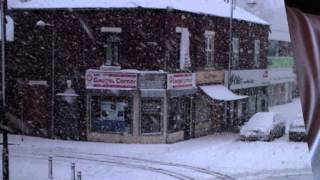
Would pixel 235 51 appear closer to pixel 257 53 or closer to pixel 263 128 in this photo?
pixel 257 53

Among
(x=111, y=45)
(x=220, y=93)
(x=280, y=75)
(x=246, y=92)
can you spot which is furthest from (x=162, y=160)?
(x=280, y=75)

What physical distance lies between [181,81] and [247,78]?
3188 mm

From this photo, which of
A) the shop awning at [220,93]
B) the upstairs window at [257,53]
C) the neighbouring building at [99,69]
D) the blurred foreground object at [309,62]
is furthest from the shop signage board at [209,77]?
the blurred foreground object at [309,62]

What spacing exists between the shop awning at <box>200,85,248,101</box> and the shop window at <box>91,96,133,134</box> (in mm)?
2143

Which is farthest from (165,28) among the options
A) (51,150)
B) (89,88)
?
(51,150)

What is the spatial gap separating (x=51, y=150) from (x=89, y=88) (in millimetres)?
2270

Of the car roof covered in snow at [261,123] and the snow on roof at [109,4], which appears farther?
the car roof covered in snow at [261,123]

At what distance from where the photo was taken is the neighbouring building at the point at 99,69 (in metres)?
10.6

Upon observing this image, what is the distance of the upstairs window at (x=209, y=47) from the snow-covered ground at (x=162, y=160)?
260cm

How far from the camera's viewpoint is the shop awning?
11.9 meters

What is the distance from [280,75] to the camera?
1648 centimetres

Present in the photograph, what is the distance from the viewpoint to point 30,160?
7926 millimetres

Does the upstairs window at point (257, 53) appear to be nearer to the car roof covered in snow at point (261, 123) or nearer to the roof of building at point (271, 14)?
the roof of building at point (271, 14)

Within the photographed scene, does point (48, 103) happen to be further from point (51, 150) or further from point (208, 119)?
point (208, 119)
